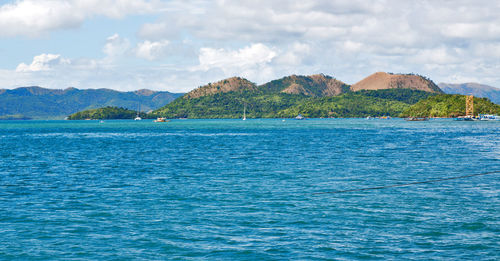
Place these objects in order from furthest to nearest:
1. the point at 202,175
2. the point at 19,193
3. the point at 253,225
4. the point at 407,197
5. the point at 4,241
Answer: the point at 202,175 → the point at 19,193 → the point at 407,197 → the point at 253,225 → the point at 4,241

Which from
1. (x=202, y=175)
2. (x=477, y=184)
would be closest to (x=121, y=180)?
(x=202, y=175)

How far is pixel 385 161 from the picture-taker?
6938cm

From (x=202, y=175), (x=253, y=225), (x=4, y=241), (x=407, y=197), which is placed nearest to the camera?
(x=4, y=241)

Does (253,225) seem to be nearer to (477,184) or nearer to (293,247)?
(293,247)

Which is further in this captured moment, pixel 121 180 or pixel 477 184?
pixel 121 180

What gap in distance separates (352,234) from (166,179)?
2812 cm

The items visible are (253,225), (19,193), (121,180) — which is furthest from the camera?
(121,180)

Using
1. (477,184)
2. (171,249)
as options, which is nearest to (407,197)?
(477,184)

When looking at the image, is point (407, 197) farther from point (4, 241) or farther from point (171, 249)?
point (4, 241)

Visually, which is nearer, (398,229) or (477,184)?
(398,229)

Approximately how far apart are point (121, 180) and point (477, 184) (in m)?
34.9

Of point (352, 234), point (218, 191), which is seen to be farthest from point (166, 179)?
point (352, 234)

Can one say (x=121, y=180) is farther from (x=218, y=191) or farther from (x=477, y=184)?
(x=477, y=184)

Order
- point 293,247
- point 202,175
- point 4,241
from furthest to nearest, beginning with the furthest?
point 202,175 < point 4,241 < point 293,247
